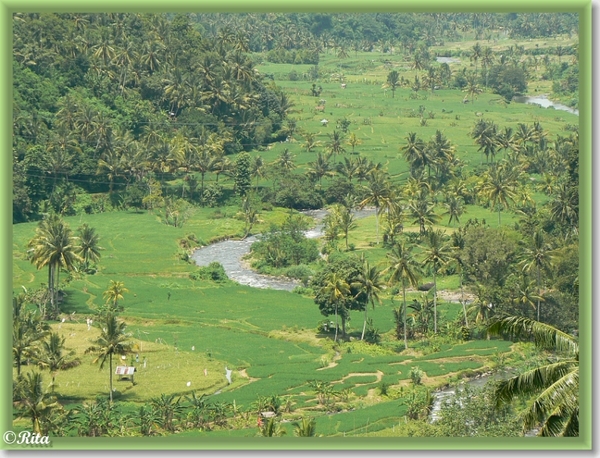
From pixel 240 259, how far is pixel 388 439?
66.0 metres

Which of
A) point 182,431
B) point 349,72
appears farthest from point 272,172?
point 349,72

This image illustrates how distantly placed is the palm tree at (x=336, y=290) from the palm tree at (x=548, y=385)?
130 ft

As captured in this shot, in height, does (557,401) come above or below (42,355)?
above

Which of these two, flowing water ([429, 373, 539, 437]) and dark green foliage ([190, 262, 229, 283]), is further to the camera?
dark green foliage ([190, 262, 229, 283])

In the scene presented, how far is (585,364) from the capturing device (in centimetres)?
1916

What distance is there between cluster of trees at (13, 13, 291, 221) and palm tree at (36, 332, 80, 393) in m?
37.6

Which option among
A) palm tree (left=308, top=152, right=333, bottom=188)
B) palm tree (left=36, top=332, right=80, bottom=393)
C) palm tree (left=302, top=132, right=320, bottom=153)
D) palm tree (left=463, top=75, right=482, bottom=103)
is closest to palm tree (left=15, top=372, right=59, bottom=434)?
palm tree (left=36, top=332, right=80, bottom=393)

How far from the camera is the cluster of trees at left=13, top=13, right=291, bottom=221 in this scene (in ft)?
327

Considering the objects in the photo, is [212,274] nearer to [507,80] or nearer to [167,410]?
[167,410]

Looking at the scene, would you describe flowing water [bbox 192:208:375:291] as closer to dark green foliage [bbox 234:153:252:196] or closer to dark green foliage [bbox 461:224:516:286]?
dark green foliage [bbox 234:153:252:196]

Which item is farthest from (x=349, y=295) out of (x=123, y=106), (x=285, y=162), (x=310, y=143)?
(x=123, y=106)

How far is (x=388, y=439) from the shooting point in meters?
19.3

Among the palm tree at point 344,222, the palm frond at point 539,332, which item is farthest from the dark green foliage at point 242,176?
the palm frond at point 539,332

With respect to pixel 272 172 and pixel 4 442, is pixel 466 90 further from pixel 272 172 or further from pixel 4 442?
pixel 4 442
